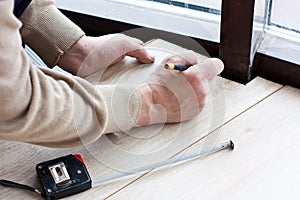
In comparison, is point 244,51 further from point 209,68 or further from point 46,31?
point 46,31

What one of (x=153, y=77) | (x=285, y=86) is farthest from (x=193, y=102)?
(x=285, y=86)

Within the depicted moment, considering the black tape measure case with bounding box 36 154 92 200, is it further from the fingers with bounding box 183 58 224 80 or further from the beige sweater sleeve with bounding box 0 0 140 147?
the fingers with bounding box 183 58 224 80

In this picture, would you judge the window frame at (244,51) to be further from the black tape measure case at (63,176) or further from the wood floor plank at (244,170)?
the black tape measure case at (63,176)

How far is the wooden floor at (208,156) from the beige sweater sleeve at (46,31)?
210 mm

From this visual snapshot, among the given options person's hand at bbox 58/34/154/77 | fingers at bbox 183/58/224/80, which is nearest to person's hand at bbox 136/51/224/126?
fingers at bbox 183/58/224/80

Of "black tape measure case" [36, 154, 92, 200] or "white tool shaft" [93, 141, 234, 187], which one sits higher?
"black tape measure case" [36, 154, 92, 200]

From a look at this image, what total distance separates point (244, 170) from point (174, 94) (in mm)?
197

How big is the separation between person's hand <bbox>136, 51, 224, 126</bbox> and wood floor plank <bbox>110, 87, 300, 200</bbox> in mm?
73

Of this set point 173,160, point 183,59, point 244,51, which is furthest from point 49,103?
point 244,51

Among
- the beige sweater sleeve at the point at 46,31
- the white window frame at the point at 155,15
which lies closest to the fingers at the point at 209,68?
the white window frame at the point at 155,15

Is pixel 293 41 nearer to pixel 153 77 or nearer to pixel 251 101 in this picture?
pixel 251 101

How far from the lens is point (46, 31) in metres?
1.00

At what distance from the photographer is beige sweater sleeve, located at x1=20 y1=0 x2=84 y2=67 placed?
999mm

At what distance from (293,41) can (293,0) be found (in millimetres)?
93
